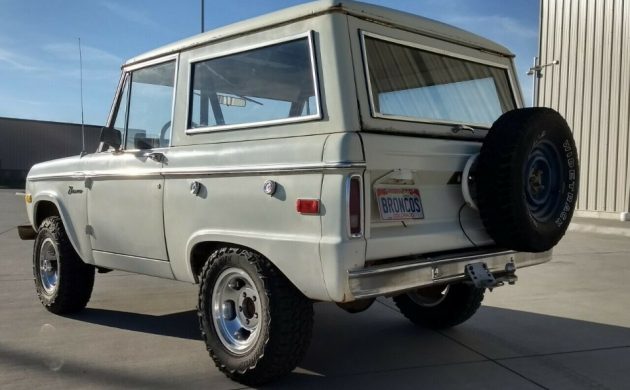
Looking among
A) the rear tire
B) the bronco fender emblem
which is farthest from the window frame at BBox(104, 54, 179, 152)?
the rear tire

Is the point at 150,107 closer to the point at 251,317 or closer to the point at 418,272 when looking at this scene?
the point at 251,317

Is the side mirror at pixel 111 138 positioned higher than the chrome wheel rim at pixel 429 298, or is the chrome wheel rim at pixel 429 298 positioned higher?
the side mirror at pixel 111 138

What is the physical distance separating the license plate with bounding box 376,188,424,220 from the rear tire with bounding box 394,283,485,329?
1248 millimetres

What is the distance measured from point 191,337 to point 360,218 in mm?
2195

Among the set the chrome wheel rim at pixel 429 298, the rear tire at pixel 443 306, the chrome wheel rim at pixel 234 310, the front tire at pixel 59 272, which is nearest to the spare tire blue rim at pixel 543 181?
the rear tire at pixel 443 306

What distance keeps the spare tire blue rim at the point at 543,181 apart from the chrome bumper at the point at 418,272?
13.7 inches

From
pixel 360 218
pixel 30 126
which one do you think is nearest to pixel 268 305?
pixel 360 218

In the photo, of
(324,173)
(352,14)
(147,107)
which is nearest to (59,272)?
(147,107)

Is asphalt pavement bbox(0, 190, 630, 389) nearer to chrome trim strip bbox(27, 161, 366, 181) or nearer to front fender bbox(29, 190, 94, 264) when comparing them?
front fender bbox(29, 190, 94, 264)

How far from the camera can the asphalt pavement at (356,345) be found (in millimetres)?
3564

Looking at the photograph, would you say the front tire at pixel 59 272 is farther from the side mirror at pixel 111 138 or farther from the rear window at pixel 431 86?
the rear window at pixel 431 86

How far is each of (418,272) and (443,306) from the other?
1.62 m

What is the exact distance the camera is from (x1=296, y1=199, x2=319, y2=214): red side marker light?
2939 mm

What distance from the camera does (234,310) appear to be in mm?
3553
